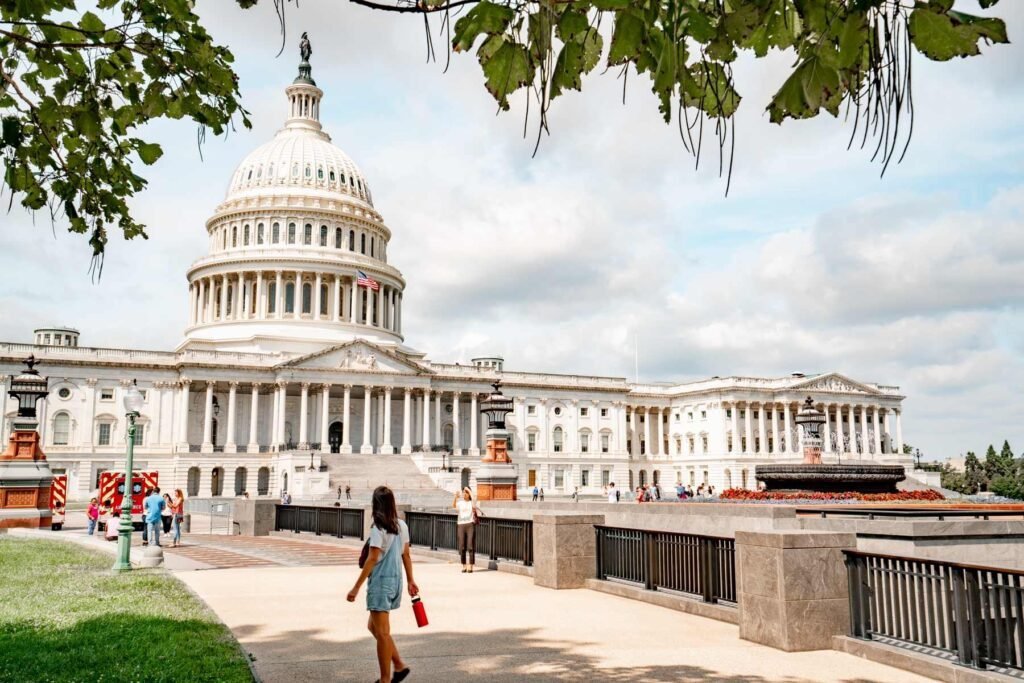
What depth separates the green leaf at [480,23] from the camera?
4156 mm

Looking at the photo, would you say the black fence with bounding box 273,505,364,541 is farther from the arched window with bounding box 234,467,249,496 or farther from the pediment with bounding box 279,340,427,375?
the pediment with bounding box 279,340,427,375

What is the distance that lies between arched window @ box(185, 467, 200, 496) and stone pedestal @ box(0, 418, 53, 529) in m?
46.5

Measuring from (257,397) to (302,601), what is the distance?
235 ft

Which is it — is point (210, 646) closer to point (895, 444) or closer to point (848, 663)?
point (848, 663)

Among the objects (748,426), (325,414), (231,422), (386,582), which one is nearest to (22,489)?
(386,582)

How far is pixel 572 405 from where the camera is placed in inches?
3895

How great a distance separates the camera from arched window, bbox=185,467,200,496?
254 ft

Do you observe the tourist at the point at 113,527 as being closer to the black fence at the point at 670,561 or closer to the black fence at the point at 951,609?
the black fence at the point at 670,561

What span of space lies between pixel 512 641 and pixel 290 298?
281 ft

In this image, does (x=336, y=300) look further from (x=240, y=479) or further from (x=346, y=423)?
(x=240, y=479)

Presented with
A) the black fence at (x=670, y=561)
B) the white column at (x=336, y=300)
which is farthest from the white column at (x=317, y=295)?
the black fence at (x=670, y=561)

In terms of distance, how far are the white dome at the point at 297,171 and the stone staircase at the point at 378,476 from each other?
113 ft

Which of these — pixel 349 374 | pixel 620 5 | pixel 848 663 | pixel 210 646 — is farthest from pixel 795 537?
pixel 349 374

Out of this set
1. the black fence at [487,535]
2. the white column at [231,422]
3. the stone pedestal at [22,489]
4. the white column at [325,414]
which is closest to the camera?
the black fence at [487,535]
